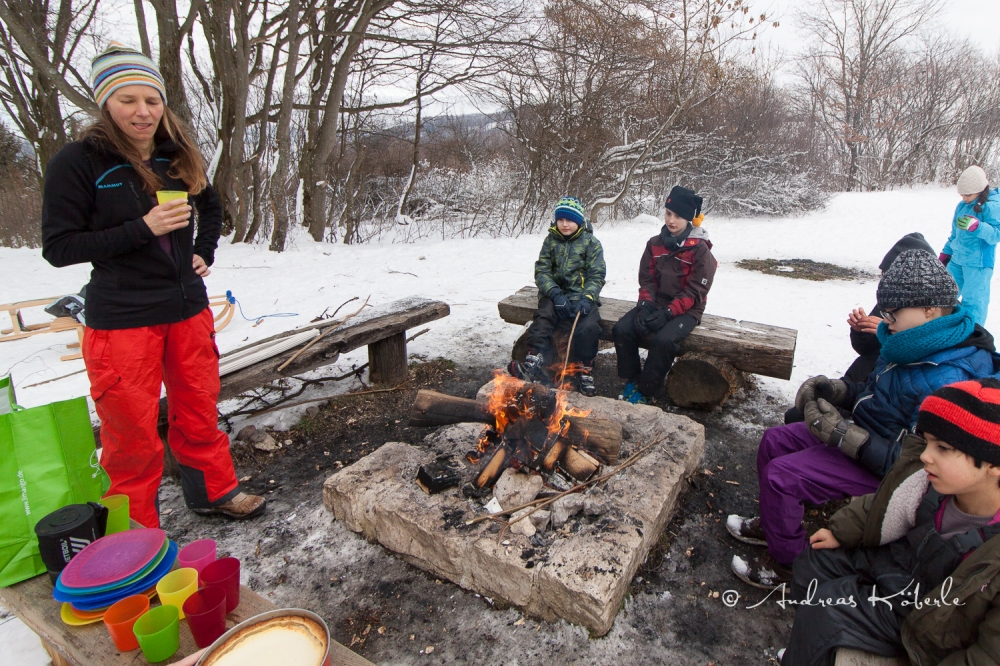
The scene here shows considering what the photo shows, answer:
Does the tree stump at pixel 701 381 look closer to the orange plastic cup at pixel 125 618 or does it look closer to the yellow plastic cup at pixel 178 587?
the yellow plastic cup at pixel 178 587

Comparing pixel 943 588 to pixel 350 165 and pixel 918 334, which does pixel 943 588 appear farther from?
pixel 350 165

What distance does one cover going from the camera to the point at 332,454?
143 inches

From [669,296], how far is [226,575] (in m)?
3.67

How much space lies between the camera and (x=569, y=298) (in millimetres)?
A: 4543

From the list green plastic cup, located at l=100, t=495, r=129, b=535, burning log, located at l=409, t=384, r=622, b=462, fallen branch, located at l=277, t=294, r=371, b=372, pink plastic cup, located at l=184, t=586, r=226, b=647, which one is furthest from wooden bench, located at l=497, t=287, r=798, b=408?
green plastic cup, located at l=100, t=495, r=129, b=535

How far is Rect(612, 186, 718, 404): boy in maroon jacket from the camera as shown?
416cm

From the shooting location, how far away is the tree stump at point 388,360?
174 inches

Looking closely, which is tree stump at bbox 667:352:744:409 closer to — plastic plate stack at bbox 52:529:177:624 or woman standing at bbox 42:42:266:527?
woman standing at bbox 42:42:266:527

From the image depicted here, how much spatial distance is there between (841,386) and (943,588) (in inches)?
57.0

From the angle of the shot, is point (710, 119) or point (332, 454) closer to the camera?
point (332, 454)

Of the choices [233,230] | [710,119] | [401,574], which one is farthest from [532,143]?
[401,574]

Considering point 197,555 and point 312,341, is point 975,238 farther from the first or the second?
point 197,555

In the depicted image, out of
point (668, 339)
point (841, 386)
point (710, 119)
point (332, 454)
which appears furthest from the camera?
point (710, 119)

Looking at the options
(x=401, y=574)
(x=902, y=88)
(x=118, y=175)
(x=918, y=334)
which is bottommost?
(x=401, y=574)
